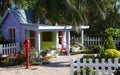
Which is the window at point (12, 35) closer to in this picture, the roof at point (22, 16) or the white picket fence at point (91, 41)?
the roof at point (22, 16)

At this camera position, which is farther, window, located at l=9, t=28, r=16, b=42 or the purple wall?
window, located at l=9, t=28, r=16, b=42

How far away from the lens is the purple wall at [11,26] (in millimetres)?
23094

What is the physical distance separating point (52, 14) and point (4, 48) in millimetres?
3780

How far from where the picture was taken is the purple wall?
23094mm

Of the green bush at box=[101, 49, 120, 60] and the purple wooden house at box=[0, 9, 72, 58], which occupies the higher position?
the purple wooden house at box=[0, 9, 72, 58]

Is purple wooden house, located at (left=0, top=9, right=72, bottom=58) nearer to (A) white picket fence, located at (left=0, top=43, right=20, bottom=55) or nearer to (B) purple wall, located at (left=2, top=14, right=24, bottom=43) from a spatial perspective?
(B) purple wall, located at (left=2, top=14, right=24, bottom=43)

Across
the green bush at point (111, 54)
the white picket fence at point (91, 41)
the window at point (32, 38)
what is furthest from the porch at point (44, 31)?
the green bush at point (111, 54)

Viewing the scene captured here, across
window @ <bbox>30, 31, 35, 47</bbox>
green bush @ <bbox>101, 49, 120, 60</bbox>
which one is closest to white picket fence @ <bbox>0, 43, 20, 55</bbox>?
window @ <bbox>30, 31, 35, 47</bbox>

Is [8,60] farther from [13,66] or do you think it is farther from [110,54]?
[110,54]

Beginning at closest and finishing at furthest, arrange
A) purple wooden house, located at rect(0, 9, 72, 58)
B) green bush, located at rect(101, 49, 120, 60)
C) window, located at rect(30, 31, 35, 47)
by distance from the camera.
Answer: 1. green bush, located at rect(101, 49, 120, 60)
2. purple wooden house, located at rect(0, 9, 72, 58)
3. window, located at rect(30, 31, 35, 47)

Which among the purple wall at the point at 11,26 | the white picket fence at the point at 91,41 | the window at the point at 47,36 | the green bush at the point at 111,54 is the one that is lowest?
the white picket fence at the point at 91,41

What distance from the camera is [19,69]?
16.6m

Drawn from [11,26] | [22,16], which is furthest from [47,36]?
[11,26]

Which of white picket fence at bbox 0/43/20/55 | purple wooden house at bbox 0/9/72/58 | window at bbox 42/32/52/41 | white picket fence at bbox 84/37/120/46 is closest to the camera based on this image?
white picket fence at bbox 0/43/20/55
